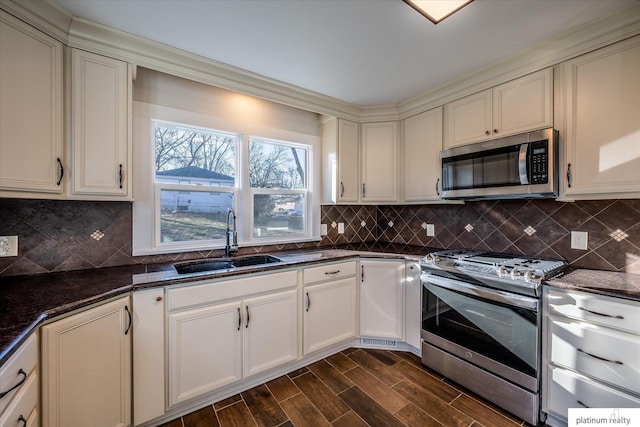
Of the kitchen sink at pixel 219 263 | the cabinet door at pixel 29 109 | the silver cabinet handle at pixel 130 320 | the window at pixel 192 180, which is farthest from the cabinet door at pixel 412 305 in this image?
the cabinet door at pixel 29 109

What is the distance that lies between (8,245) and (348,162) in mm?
2645

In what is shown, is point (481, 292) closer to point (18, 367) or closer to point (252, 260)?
point (252, 260)

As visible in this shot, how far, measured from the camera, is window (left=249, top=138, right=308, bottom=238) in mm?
2596

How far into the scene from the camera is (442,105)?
2.46 meters

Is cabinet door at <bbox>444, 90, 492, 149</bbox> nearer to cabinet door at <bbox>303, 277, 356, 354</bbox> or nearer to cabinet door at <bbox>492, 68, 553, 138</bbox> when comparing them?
cabinet door at <bbox>492, 68, 553, 138</bbox>

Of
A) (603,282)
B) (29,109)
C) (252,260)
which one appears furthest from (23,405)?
(603,282)

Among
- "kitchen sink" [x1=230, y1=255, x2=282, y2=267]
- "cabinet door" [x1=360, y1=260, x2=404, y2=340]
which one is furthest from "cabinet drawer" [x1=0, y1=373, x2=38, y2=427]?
"cabinet door" [x1=360, y1=260, x2=404, y2=340]

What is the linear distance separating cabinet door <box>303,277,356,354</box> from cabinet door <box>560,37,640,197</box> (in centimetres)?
180

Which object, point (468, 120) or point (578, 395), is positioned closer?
point (578, 395)

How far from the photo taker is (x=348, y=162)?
2881 mm

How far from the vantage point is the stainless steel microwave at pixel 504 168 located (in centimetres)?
176

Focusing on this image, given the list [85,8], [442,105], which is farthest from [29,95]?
[442,105]

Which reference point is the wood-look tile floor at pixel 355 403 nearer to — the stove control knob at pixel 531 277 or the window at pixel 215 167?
the stove control knob at pixel 531 277

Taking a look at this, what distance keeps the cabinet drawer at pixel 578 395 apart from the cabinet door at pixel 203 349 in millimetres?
1956
